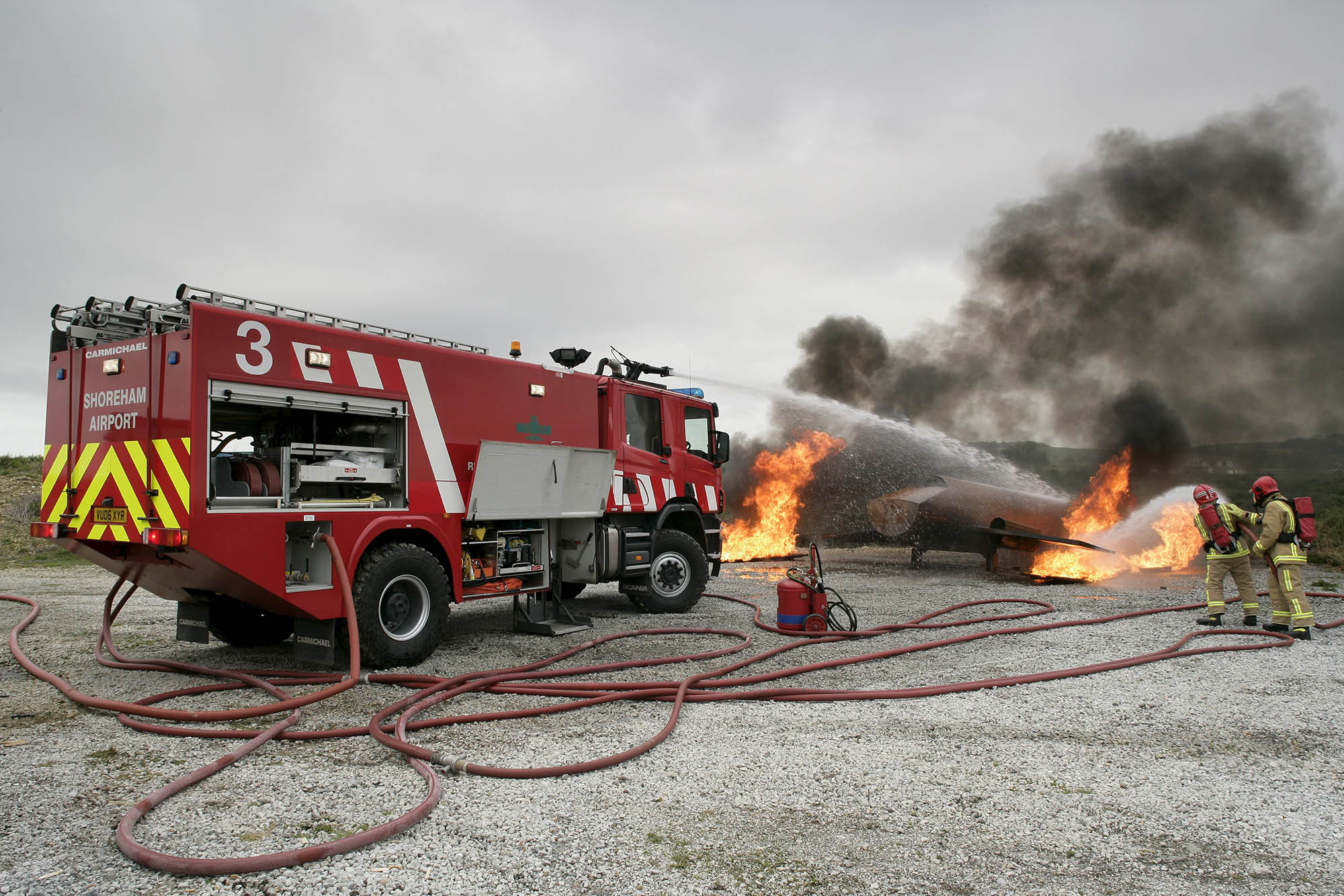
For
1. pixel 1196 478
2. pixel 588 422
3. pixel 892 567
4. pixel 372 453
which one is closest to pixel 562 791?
pixel 372 453

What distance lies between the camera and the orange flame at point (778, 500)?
60.3 feet

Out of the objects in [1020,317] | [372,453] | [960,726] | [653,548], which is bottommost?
[960,726]

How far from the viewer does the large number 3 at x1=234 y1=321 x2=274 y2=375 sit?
6.04m

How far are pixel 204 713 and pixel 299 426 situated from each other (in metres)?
2.60

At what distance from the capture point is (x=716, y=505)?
11.4m

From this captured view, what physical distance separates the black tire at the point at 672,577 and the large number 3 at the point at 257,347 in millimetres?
5260

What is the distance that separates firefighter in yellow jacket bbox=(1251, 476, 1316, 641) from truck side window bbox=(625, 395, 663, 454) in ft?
22.7

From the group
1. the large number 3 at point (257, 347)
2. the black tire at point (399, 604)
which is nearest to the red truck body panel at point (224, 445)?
the large number 3 at point (257, 347)

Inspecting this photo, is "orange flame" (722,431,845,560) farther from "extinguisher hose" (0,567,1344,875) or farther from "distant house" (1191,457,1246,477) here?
"extinguisher hose" (0,567,1344,875)

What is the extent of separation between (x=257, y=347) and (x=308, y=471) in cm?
105

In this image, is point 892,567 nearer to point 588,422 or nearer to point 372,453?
point 588,422

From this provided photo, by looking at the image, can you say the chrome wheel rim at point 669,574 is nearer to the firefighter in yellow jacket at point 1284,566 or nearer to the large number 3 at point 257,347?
the large number 3 at point 257,347

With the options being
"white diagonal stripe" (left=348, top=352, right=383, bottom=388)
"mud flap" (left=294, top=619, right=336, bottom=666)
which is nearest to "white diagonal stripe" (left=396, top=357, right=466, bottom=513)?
"white diagonal stripe" (left=348, top=352, right=383, bottom=388)

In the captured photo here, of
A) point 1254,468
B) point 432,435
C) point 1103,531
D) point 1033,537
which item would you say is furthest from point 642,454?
point 1254,468
